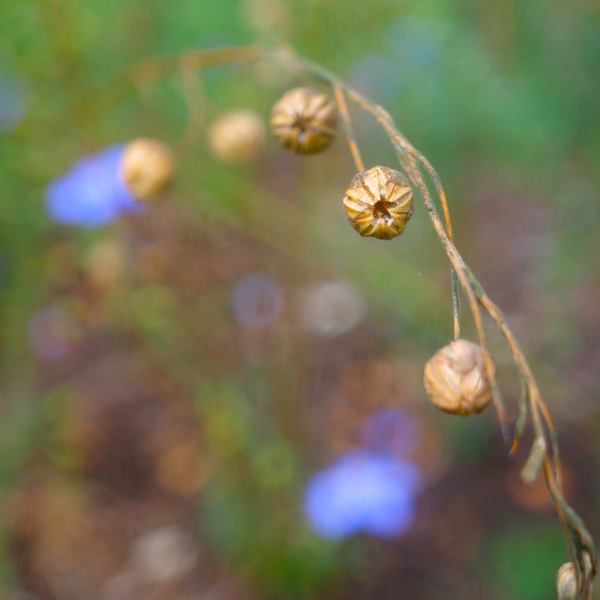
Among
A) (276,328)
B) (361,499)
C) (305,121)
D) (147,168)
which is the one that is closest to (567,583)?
(305,121)

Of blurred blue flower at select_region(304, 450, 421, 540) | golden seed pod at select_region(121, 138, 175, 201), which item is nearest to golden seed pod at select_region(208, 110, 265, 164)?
golden seed pod at select_region(121, 138, 175, 201)

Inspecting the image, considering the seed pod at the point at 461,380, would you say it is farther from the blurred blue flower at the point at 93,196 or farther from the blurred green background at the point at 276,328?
the blurred blue flower at the point at 93,196

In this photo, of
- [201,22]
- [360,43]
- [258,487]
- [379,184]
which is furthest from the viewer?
[201,22]

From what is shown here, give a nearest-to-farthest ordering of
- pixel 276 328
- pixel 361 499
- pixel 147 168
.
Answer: pixel 147 168, pixel 361 499, pixel 276 328

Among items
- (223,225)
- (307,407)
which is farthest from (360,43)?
(307,407)

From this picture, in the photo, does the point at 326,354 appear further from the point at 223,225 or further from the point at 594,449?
the point at 594,449

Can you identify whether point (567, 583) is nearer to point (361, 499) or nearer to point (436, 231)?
point (436, 231)
